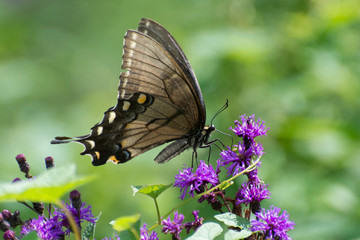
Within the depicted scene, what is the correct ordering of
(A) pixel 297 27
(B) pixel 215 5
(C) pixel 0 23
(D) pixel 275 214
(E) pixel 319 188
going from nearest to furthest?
(D) pixel 275 214 → (E) pixel 319 188 → (A) pixel 297 27 → (B) pixel 215 5 → (C) pixel 0 23

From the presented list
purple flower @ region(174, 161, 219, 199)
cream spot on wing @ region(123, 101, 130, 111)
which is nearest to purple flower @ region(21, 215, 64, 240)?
purple flower @ region(174, 161, 219, 199)

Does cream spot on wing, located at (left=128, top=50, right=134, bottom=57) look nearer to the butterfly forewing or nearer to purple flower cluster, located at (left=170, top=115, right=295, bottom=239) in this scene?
the butterfly forewing

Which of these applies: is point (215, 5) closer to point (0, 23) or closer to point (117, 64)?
point (0, 23)

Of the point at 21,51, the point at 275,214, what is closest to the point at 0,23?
the point at 21,51

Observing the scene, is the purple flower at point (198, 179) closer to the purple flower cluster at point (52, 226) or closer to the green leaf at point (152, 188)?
the green leaf at point (152, 188)

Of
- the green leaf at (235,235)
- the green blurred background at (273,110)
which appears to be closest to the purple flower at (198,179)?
the green leaf at (235,235)

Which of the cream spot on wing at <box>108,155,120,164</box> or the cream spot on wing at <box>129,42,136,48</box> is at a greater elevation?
the cream spot on wing at <box>129,42,136,48</box>

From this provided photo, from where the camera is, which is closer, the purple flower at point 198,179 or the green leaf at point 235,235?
the green leaf at point 235,235
